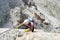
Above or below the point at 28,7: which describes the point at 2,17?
below

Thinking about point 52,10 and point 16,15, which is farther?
point 52,10

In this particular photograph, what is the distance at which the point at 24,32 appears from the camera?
9.59 ft

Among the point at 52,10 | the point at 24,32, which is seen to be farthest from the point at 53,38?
the point at 52,10

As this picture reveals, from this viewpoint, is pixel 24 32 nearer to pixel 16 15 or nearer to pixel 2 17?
pixel 16 15

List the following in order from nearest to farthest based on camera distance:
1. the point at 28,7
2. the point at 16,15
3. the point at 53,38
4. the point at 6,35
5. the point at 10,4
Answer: the point at 53,38 → the point at 6,35 → the point at 16,15 → the point at 28,7 → the point at 10,4

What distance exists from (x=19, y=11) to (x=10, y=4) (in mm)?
1870

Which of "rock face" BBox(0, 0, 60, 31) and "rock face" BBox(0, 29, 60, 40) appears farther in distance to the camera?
"rock face" BBox(0, 0, 60, 31)

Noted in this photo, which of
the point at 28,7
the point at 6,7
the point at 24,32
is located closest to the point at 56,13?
the point at 28,7

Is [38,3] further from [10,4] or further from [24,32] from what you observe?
[24,32]

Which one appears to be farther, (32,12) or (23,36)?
(32,12)

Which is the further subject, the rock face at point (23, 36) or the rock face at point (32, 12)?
the rock face at point (32, 12)

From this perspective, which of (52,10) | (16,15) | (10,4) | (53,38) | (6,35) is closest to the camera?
(53,38)

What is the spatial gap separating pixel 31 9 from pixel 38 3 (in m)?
1.11

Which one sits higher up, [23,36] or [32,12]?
[32,12]
